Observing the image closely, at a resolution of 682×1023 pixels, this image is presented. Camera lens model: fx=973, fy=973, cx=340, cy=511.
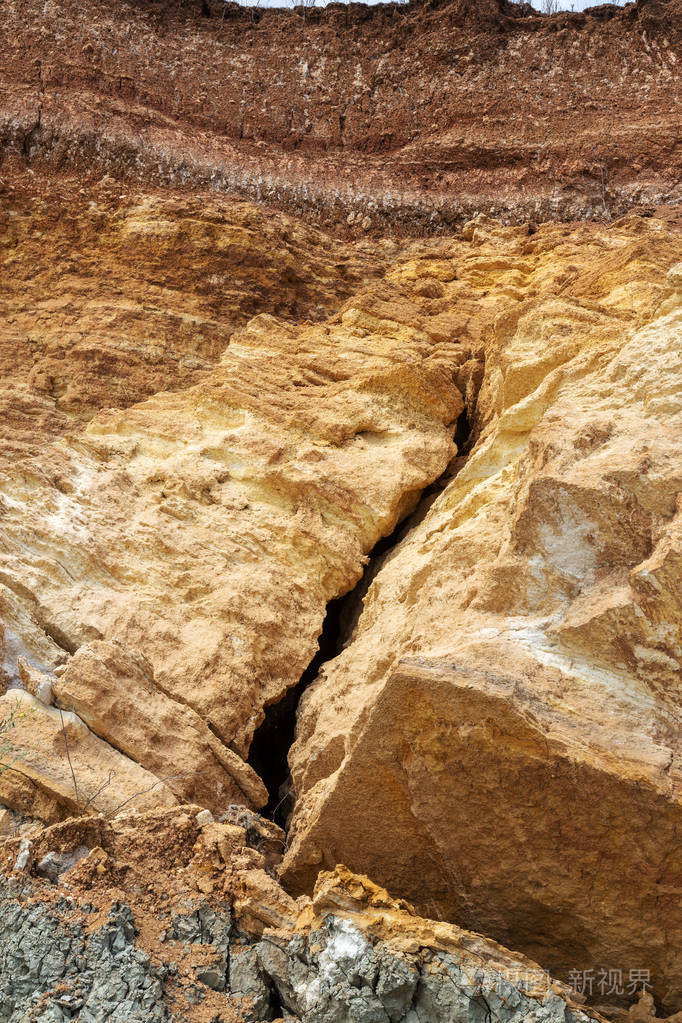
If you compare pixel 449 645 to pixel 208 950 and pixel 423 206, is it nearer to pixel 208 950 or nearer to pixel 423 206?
pixel 208 950

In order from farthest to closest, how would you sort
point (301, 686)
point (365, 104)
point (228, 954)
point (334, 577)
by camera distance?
point (365, 104) → point (334, 577) → point (301, 686) → point (228, 954)

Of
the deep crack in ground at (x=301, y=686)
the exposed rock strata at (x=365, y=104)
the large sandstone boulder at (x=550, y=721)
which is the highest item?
the exposed rock strata at (x=365, y=104)

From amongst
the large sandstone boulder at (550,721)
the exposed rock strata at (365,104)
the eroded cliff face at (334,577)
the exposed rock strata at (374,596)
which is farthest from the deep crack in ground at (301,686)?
the exposed rock strata at (365,104)

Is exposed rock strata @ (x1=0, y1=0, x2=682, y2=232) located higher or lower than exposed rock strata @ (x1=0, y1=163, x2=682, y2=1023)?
higher

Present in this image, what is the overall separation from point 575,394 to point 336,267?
181 inches

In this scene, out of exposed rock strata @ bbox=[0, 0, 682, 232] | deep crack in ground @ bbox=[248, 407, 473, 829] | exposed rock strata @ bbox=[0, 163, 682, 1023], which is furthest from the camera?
exposed rock strata @ bbox=[0, 0, 682, 232]

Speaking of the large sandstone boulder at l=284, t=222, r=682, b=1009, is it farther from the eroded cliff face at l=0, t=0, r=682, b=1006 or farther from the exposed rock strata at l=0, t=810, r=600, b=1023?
the exposed rock strata at l=0, t=810, r=600, b=1023

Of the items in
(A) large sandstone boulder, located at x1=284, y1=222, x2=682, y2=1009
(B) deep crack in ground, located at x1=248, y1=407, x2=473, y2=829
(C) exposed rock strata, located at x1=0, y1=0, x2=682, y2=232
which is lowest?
(B) deep crack in ground, located at x1=248, y1=407, x2=473, y2=829

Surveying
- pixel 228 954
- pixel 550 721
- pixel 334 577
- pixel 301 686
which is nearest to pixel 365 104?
pixel 334 577

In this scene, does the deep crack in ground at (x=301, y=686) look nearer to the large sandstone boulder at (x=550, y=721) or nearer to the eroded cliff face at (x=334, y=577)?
the eroded cliff face at (x=334, y=577)

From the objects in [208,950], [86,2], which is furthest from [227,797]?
[86,2]

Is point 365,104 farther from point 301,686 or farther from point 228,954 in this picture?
point 228,954

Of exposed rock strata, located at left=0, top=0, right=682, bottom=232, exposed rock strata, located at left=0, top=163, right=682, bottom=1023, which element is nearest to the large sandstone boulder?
exposed rock strata, located at left=0, top=163, right=682, bottom=1023

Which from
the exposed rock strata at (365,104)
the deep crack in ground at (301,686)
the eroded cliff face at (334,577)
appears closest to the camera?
the eroded cliff face at (334,577)
